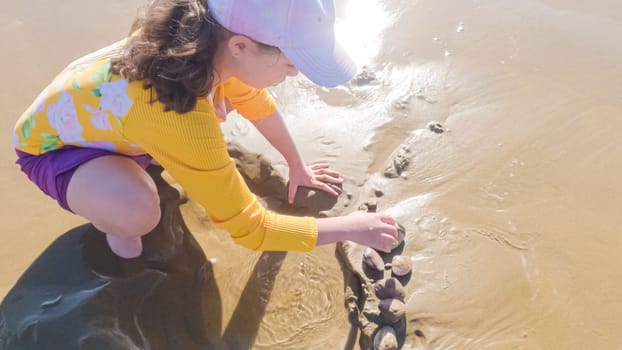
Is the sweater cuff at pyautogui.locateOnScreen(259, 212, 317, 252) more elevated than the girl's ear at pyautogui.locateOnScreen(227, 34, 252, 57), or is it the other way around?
the girl's ear at pyautogui.locateOnScreen(227, 34, 252, 57)

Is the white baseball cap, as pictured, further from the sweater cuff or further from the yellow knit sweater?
the sweater cuff

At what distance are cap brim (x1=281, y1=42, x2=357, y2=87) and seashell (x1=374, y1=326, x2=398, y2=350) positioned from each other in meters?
0.99

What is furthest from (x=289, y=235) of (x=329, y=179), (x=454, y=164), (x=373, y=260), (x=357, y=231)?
(x=454, y=164)

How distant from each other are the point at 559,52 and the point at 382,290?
2157 millimetres

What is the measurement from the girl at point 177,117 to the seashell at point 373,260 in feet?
0.82

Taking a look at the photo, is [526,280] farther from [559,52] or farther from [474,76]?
[559,52]

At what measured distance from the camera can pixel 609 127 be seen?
9.78 feet

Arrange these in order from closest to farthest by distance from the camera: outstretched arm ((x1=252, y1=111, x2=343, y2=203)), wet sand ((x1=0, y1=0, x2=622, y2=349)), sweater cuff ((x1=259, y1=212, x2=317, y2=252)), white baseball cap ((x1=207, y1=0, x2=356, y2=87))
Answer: white baseball cap ((x1=207, y1=0, x2=356, y2=87)), sweater cuff ((x1=259, y1=212, x2=317, y2=252)), wet sand ((x1=0, y1=0, x2=622, y2=349)), outstretched arm ((x1=252, y1=111, x2=343, y2=203))

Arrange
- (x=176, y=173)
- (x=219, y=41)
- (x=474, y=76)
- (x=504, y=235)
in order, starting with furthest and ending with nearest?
(x=474, y=76), (x=504, y=235), (x=176, y=173), (x=219, y=41)

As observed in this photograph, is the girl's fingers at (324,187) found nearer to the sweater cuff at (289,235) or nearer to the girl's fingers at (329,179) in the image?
the girl's fingers at (329,179)

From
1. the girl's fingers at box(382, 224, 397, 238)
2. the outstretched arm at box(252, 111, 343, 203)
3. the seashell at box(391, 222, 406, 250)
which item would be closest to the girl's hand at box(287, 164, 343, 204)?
the outstretched arm at box(252, 111, 343, 203)

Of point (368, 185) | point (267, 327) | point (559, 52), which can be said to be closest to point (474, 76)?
point (559, 52)

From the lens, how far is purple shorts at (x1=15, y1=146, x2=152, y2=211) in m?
2.11

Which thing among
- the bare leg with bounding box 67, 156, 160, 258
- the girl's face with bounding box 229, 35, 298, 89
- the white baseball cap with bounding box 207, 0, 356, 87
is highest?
the white baseball cap with bounding box 207, 0, 356, 87
